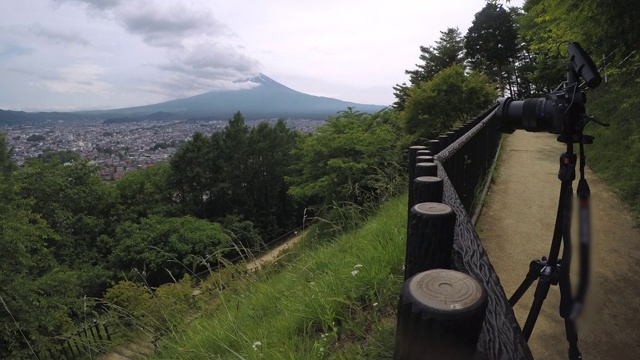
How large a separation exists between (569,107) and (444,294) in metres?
1.68

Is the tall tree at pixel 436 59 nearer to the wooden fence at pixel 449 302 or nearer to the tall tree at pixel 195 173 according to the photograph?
the tall tree at pixel 195 173

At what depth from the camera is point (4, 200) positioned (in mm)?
12820

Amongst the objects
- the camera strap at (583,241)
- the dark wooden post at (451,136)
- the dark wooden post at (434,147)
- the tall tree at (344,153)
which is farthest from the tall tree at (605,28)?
the tall tree at (344,153)

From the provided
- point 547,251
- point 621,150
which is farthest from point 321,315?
point 621,150

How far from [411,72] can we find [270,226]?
18.7 metres

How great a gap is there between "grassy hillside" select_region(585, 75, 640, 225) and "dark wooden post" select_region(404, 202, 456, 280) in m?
5.13

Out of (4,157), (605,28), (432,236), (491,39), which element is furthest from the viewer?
(491,39)

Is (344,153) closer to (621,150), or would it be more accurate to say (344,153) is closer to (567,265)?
(621,150)

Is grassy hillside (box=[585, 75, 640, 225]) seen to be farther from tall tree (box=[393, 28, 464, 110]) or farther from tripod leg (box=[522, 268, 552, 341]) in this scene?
tall tree (box=[393, 28, 464, 110])

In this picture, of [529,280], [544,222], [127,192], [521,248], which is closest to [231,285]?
[529,280]

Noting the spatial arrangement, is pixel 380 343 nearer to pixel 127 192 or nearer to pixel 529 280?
pixel 529 280

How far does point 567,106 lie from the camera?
69.1 inches

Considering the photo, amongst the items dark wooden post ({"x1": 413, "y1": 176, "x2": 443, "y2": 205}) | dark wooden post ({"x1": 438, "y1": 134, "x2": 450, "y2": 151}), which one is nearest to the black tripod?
dark wooden post ({"x1": 413, "y1": 176, "x2": 443, "y2": 205})

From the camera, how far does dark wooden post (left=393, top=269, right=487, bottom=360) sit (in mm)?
534
